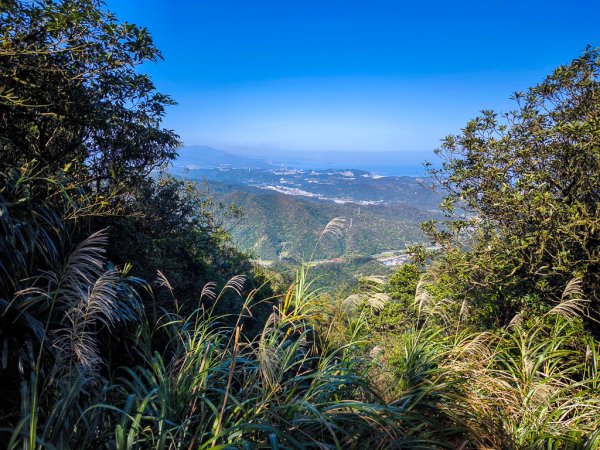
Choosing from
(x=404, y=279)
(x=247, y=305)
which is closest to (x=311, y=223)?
(x=404, y=279)

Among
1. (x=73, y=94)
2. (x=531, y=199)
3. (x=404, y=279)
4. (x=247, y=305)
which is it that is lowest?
(x=404, y=279)

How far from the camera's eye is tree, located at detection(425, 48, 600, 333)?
4.98 meters

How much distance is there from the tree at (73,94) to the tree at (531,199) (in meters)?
6.74

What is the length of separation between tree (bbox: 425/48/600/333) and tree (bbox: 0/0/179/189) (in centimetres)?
674

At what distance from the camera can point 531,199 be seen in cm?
530

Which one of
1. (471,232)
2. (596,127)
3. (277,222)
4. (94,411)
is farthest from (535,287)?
(277,222)

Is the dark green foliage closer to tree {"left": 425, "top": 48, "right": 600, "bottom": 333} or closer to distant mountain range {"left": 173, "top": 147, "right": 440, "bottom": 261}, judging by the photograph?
tree {"left": 425, "top": 48, "right": 600, "bottom": 333}

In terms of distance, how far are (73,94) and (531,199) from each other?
7800 mm

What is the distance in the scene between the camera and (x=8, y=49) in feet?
11.7

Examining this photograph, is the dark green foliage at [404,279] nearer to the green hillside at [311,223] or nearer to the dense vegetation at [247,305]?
the dense vegetation at [247,305]

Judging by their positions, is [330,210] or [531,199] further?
[330,210]

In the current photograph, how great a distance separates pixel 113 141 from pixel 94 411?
229 inches

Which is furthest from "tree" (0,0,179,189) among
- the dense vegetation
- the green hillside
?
the green hillside

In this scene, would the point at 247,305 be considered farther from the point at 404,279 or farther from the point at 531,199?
the point at 404,279
